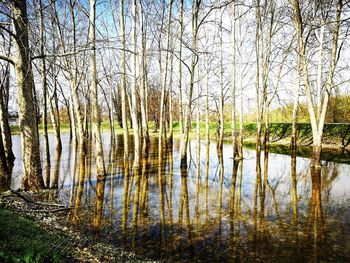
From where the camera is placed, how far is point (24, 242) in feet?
12.8

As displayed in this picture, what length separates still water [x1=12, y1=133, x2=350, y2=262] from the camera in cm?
508

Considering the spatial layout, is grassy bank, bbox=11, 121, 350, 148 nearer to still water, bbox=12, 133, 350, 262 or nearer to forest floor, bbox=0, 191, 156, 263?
still water, bbox=12, 133, 350, 262

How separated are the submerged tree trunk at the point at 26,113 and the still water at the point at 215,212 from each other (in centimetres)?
112

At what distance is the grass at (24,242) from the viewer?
9.98 feet

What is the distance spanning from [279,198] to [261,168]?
550 centimetres

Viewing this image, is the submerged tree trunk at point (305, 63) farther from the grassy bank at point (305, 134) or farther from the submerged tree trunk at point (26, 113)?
the submerged tree trunk at point (26, 113)

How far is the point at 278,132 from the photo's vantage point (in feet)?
94.9

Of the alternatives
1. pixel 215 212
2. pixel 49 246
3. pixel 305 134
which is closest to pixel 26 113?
pixel 49 246

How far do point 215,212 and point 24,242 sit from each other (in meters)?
4.64

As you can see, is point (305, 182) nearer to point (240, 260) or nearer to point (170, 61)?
point (240, 260)

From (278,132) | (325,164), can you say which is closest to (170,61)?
(325,164)

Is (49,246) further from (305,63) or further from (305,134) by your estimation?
(305,134)

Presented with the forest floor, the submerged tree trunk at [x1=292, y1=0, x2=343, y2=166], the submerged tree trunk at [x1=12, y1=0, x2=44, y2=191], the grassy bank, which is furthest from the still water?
the grassy bank

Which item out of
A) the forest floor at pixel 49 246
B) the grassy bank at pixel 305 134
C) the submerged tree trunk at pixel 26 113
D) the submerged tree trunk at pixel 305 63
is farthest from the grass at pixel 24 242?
the grassy bank at pixel 305 134
